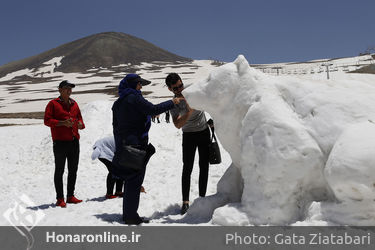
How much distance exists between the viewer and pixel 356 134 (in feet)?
11.3

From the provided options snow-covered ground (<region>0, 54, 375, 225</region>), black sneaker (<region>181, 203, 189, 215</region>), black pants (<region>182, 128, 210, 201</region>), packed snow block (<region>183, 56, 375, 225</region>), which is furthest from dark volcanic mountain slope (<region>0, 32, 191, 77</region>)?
packed snow block (<region>183, 56, 375, 225</region>)

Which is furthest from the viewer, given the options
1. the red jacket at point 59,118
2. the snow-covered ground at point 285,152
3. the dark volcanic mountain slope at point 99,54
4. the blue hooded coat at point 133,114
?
the dark volcanic mountain slope at point 99,54

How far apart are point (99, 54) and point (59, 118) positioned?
12839 cm

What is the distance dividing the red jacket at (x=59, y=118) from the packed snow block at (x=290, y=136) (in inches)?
130

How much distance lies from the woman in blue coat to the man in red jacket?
157cm

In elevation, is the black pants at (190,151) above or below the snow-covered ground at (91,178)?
above

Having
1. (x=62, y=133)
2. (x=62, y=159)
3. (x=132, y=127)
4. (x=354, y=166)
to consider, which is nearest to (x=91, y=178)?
(x=62, y=159)

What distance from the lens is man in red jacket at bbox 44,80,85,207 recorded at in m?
5.95

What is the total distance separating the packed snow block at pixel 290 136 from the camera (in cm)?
373

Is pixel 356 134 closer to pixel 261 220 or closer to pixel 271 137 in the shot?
pixel 271 137

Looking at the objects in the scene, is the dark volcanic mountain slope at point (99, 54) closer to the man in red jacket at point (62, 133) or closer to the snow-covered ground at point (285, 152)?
the man in red jacket at point (62, 133)

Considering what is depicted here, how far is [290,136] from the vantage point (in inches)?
150

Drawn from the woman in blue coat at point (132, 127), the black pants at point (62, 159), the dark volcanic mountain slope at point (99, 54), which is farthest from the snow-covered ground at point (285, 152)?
the dark volcanic mountain slope at point (99, 54)

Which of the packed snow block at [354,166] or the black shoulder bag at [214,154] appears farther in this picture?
the black shoulder bag at [214,154]
